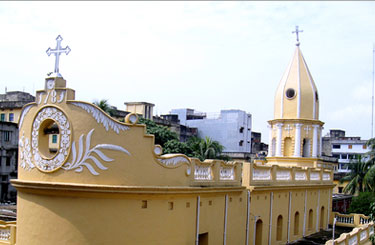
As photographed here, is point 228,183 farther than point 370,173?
No

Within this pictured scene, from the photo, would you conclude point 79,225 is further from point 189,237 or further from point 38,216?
point 189,237

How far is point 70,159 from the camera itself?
44.2 feet

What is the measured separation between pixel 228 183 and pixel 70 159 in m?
6.32

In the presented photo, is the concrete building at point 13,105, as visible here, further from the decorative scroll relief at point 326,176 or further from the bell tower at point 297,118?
the decorative scroll relief at point 326,176

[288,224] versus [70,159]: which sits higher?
[70,159]

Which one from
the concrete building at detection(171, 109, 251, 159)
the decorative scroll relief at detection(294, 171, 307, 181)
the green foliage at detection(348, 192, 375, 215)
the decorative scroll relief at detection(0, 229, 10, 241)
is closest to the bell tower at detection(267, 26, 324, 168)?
the decorative scroll relief at detection(294, 171, 307, 181)

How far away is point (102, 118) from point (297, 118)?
59.4ft

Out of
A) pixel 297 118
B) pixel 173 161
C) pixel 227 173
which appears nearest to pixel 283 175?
pixel 227 173

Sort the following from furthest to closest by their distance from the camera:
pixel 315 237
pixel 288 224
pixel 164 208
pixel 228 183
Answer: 1. pixel 315 237
2. pixel 288 224
3. pixel 228 183
4. pixel 164 208

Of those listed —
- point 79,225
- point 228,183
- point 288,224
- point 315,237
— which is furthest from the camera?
point 315,237

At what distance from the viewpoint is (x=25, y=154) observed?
14.8 metres

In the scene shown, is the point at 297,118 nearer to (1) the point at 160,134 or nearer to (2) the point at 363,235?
(2) the point at 363,235

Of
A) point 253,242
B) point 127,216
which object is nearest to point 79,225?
point 127,216

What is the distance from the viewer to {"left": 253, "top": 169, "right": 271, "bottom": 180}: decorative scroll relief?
65.2 ft
